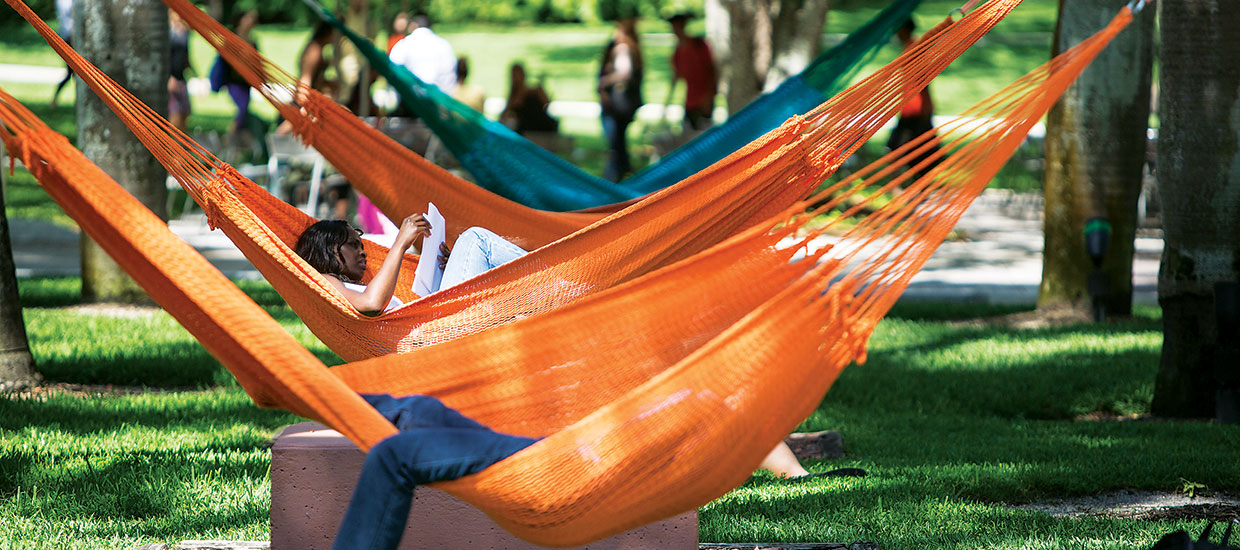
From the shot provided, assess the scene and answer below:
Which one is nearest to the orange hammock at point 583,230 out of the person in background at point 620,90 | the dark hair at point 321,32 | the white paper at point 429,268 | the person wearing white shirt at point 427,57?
the white paper at point 429,268

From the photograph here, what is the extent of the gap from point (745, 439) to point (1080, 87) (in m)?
4.57

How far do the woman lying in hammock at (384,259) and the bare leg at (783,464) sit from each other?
104 centimetres

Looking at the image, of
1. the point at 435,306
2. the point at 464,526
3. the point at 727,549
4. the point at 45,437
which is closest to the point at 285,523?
the point at 464,526

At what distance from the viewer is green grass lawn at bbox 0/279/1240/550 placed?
324 cm

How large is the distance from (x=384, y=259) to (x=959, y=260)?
6.17 meters

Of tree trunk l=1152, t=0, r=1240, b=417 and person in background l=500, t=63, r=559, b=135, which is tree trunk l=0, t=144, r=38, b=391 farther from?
person in background l=500, t=63, r=559, b=135

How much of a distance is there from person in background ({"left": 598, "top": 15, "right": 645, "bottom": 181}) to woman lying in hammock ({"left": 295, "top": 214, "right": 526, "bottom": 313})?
7617 mm

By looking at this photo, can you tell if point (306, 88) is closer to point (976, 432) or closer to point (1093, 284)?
point (976, 432)

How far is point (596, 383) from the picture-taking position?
2.80 m

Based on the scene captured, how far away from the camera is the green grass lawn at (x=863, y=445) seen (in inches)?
128

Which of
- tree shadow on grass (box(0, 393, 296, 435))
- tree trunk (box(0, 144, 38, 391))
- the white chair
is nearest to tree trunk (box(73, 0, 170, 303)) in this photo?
tree trunk (box(0, 144, 38, 391))

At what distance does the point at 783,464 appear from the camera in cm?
390

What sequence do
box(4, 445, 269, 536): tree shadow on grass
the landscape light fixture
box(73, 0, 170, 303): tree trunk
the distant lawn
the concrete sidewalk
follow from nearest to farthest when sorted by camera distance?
box(4, 445, 269, 536): tree shadow on grass
box(73, 0, 170, 303): tree trunk
the landscape light fixture
the concrete sidewalk
the distant lawn

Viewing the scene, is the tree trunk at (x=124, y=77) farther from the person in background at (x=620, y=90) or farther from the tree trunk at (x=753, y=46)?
the person in background at (x=620, y=90)
